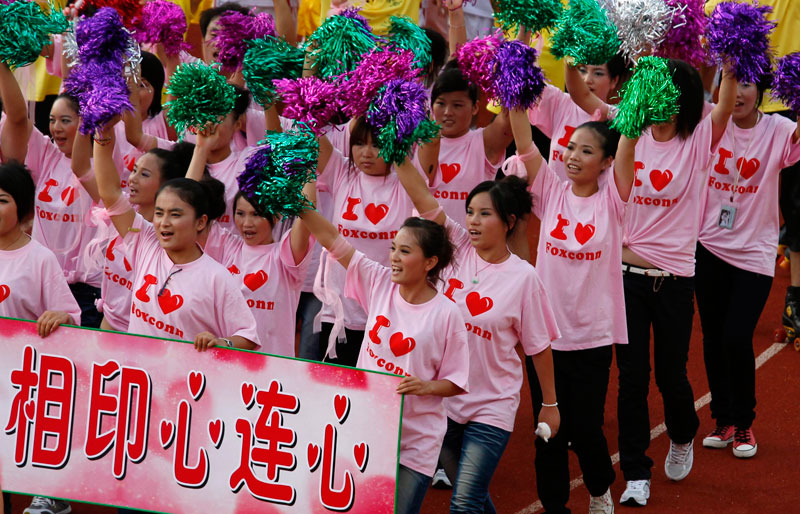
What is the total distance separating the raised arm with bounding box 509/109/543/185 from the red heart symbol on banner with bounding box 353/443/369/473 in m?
1.60

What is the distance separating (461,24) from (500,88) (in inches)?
65.2

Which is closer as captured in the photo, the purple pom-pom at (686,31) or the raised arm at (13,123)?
the purple pom-pom at (686,31)

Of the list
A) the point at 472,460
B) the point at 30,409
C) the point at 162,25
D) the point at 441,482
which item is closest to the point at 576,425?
the point at 472,460

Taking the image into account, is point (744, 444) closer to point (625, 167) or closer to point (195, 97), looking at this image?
point (625, 167)

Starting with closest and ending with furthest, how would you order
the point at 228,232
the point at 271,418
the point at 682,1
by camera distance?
the point at 271,418, the point at 682,1, the point at 228,232

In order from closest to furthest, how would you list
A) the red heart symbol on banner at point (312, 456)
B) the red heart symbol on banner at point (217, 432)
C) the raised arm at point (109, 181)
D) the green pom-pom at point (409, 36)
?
the red heart symbol on banner at point (312, 456) → the red heart symbol on banner at point (217, 432) → the raised arm at point (109, 181) → the green pom-pom at point (409, 36)

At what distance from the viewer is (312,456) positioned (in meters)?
4.28

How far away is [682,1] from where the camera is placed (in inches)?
199

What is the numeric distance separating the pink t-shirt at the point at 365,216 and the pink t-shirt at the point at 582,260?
688mm

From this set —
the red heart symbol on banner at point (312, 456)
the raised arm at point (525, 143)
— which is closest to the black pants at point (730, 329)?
the raised arm at point (525, 143)

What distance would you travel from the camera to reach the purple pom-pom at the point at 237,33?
580cm

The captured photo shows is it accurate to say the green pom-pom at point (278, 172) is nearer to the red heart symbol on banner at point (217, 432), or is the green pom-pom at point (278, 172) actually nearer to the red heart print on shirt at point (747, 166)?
the red heart symbol on banner at point (217, 432)

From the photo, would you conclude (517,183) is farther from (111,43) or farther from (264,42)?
(111,43)

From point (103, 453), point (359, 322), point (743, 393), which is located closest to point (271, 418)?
point (103, 453)
